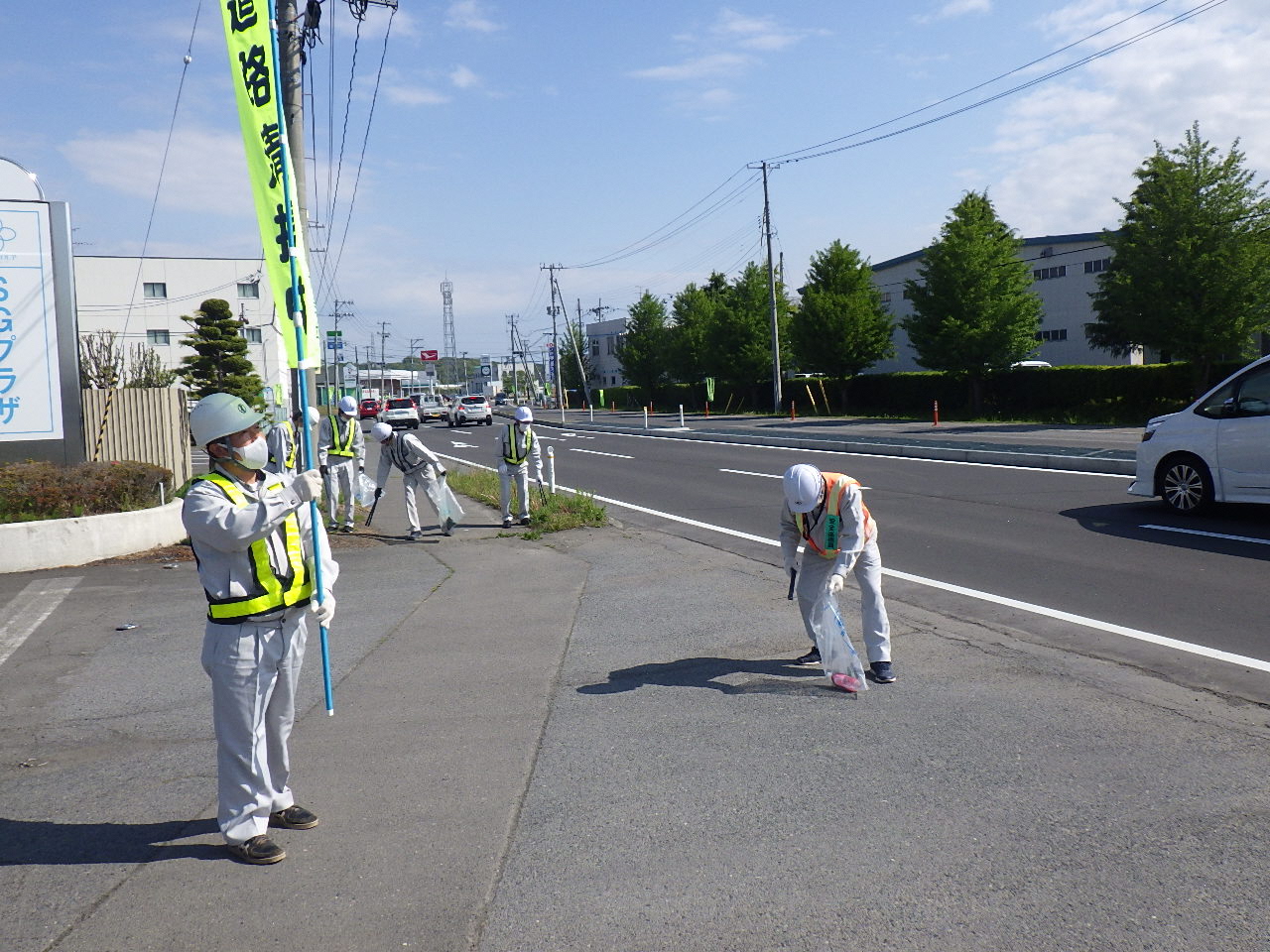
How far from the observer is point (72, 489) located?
11805mm

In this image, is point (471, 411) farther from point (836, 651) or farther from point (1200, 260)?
point (836, 651)

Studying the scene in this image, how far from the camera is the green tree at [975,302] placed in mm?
36625

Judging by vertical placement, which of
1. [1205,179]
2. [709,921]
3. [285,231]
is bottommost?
[709,921]

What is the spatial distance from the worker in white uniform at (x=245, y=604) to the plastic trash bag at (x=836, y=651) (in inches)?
120

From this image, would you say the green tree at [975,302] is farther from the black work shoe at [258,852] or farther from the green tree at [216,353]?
the black work shoe at [258,852]

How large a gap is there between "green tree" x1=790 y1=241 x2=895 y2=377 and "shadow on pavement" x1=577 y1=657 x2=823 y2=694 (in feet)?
138

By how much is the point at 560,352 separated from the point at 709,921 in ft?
351

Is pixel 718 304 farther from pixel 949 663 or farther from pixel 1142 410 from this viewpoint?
pixel 949 663

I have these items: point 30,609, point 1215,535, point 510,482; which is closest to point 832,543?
point 1215,535

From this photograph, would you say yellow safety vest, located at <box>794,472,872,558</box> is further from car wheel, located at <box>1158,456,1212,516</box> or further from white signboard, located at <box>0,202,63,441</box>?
white signboard, located at <box>0,202,63,441</box>

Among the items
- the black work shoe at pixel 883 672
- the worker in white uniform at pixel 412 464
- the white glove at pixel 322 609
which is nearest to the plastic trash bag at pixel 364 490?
the worker in white uniform at pixel 412 464

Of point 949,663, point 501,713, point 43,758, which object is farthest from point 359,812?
point 949,663

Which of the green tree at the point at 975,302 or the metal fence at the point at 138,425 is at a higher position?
the green tree at the point at 975,302

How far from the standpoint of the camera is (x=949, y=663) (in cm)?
657
